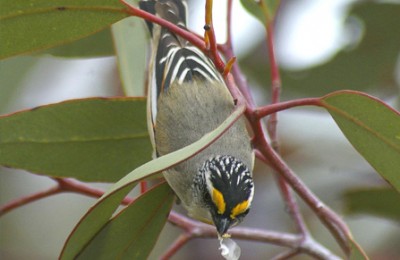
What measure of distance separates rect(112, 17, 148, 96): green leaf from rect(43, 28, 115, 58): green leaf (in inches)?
3.2

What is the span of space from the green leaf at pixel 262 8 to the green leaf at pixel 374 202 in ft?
2.54

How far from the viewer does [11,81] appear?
2.73 metres

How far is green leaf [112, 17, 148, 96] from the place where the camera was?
238 cm

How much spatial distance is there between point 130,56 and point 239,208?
0.59 meters

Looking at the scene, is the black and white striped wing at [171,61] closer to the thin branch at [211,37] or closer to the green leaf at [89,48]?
the green leaf at [89,48]

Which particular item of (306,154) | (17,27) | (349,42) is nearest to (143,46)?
(17,27)

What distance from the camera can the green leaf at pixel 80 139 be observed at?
2.02 m

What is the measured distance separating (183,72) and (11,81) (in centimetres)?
64

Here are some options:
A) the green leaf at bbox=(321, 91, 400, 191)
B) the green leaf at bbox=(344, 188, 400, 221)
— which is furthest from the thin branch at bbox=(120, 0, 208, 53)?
the green leaf at bbox=(344, 188, 400, 221)

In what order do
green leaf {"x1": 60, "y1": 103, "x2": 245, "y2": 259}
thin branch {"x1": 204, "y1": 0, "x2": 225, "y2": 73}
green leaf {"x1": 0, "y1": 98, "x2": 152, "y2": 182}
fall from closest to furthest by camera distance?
green leaf {"x1": 60, "y1": 103, "x2": 245, "y2": 259}, thin branch {"x1": 204, "y1": 0, "x2": 225, "y2": 73}, green leaf {"x1": 0, "y1": 98, "x2": 152, "y2": 182}

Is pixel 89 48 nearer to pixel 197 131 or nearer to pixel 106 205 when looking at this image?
pixel 197 131

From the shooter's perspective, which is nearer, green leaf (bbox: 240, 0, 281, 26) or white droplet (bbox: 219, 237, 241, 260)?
white droplet (bbox: 219, 237, 241, 260)

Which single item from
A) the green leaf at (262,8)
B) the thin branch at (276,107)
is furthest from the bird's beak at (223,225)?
the green leaf at (262,8)

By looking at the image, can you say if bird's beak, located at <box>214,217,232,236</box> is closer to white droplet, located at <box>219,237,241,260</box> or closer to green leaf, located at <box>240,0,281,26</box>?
white droplet, located at <box>219,237,241,260</box>
